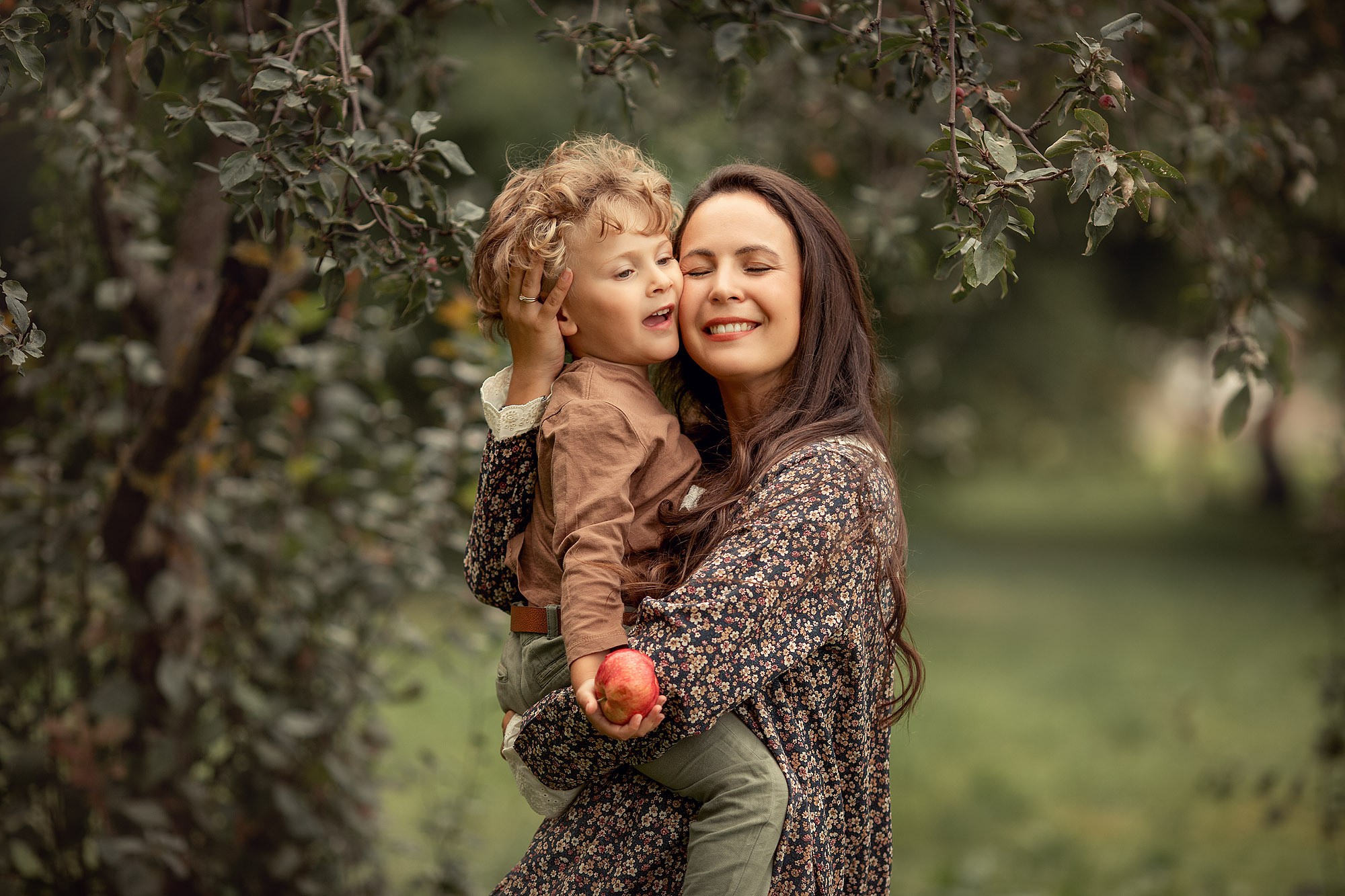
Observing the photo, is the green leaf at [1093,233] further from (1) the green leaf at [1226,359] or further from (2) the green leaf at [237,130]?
(2) the green leaf at [237,130]

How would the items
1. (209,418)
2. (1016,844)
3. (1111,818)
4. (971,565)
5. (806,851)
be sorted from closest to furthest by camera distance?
(806,851), (209,418), (1016,844), (1111,818), (971,565)

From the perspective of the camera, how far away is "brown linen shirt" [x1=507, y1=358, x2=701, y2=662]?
1.70 metres

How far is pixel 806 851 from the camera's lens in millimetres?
1772

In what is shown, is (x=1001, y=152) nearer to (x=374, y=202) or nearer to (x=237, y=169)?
(x=374, y=202)

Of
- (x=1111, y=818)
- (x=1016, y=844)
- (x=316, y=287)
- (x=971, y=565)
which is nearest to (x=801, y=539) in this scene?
(x=316, y=287)

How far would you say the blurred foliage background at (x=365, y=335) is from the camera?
2049mm

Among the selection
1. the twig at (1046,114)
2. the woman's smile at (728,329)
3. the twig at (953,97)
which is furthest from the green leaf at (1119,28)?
the woman's smile at (728,329)

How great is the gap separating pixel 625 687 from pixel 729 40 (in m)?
1.46

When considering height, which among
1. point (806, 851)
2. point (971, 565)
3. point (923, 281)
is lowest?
point (806, 851)

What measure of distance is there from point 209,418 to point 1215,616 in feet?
29.1

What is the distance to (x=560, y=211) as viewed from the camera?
1.92m

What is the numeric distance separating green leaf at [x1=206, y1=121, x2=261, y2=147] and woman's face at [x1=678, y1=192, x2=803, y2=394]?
27.4 inches

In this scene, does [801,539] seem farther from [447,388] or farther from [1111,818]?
[1111,818]

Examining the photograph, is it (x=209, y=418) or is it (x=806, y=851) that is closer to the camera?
(x=806, y=851)
